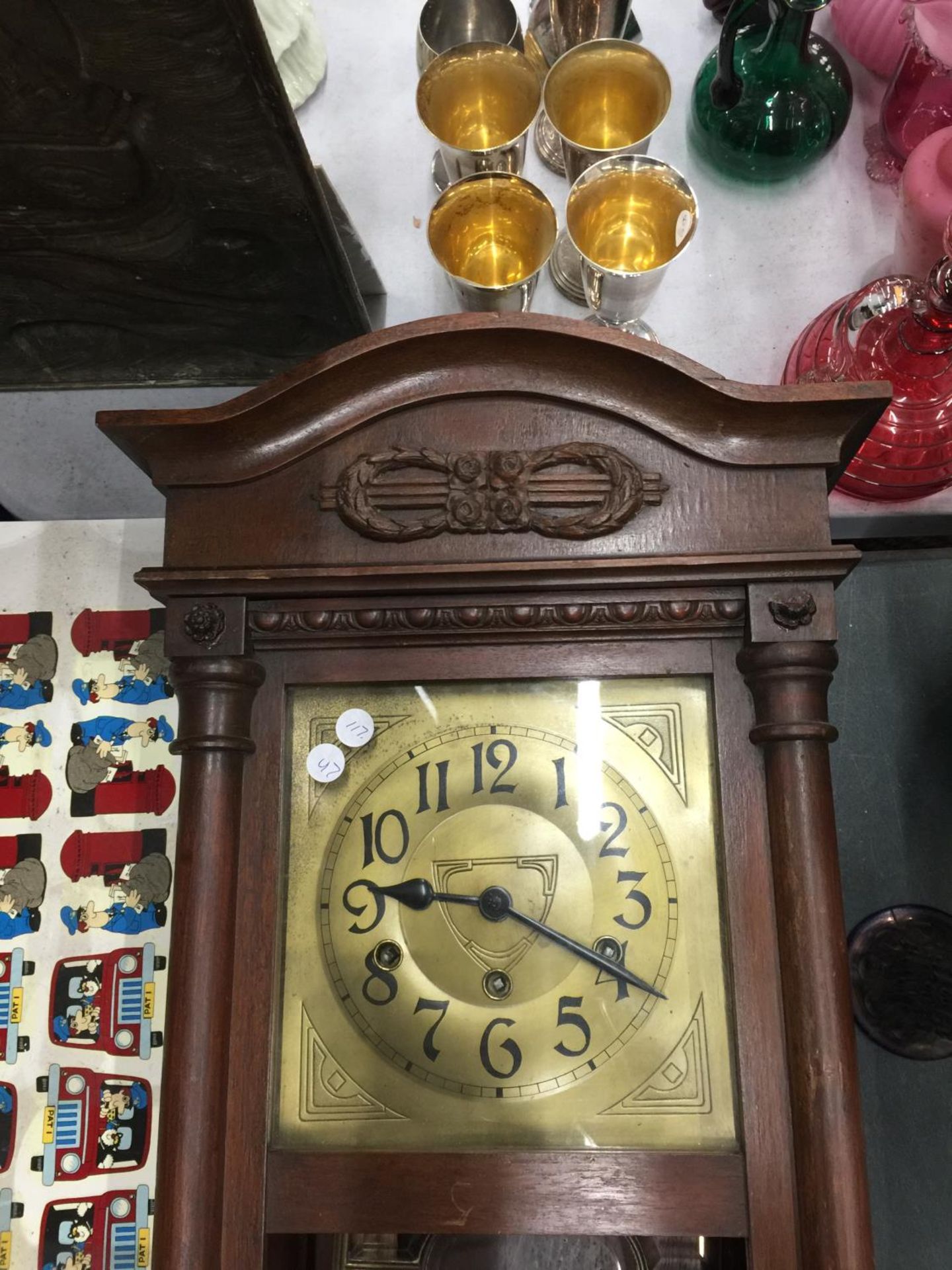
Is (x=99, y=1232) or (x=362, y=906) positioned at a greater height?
(x=362, y=906)

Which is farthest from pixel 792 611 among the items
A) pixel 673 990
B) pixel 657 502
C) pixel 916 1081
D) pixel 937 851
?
A: pixel 916 1081

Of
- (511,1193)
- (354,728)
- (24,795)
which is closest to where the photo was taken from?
(511,1193)

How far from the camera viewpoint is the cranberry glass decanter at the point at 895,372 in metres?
1.02

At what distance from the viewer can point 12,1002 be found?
40.6 inches

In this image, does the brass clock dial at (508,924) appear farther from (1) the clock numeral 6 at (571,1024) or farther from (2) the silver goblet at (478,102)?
(2) the silver goblet at (478,102)

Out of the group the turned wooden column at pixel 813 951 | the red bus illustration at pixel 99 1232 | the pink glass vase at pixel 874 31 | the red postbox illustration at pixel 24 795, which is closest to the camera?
the turned wooden column at pixel 813 951

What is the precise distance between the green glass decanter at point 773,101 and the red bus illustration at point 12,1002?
114 cm

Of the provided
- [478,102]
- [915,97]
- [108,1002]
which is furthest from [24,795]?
[915,97]

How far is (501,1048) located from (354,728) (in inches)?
10.2

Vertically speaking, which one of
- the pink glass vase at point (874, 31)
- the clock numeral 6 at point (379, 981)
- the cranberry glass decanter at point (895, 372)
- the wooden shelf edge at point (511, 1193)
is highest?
the pink glass vase at point (874, 31)

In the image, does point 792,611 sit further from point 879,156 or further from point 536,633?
point 879,156

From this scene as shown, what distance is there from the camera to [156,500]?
4.23 feet

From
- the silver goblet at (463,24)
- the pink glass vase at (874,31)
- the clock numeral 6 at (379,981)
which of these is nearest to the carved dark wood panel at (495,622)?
the clock numeral 6 at (379,981)

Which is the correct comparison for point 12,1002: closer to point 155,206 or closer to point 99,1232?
point 99,1232
